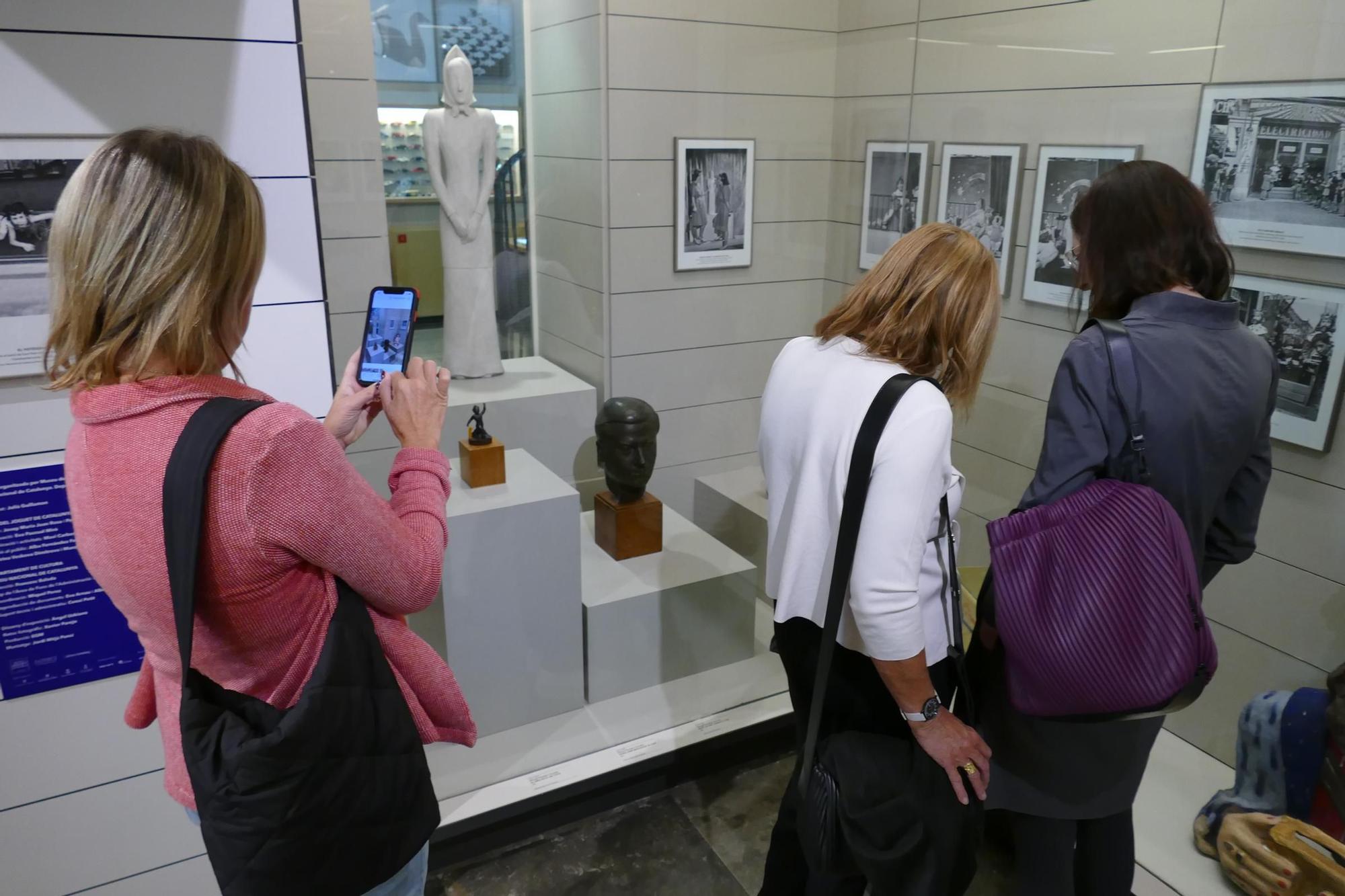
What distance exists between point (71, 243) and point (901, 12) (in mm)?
3156

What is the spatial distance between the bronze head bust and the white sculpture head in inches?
54.8

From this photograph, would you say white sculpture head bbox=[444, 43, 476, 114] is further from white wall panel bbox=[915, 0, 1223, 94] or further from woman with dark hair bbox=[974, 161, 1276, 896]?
woman with dark hair bbox=[974, 161, 1276, 896]

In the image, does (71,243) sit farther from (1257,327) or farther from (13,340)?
(1257,327)

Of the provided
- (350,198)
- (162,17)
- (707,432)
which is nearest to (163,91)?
(162,17)

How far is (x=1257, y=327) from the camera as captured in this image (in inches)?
98.0

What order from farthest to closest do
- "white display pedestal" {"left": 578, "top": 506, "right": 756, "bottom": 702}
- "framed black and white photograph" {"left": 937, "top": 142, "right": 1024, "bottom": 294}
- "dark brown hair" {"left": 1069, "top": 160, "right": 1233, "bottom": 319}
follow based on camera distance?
1. "white display pedestal" {"left": 578, "top": 506, "right": 756, "bottom": 702}
2. "framed black and white photograph" {"left": 937, "top": 142, "right": 1024, "bottom": 294}
3. "dark brown hair" {"left": 1069, "top": 160, "right": 1233, "bottom": 319}

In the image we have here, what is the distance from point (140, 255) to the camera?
3.52 ft

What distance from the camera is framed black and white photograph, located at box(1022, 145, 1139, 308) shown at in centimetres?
282

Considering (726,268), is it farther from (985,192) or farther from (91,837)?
(91,837)

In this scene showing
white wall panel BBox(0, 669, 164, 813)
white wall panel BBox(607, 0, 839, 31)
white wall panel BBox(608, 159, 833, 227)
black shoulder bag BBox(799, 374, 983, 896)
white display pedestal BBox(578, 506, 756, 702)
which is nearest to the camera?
black shoulder bag BBox(799, 374, 983, 896)

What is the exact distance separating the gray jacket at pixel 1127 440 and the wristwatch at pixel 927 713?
0.55 feet

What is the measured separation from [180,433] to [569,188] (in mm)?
2998

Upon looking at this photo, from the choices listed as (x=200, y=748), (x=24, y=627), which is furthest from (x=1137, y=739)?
(x=24, y=627)

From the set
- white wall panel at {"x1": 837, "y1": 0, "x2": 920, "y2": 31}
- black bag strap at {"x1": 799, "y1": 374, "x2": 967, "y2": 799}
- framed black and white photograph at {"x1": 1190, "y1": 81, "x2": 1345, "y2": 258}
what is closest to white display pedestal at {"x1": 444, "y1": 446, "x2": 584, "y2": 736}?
black bag strap at {"x1": 799, "y1": 374, "x2": 967, "y2": 799}
